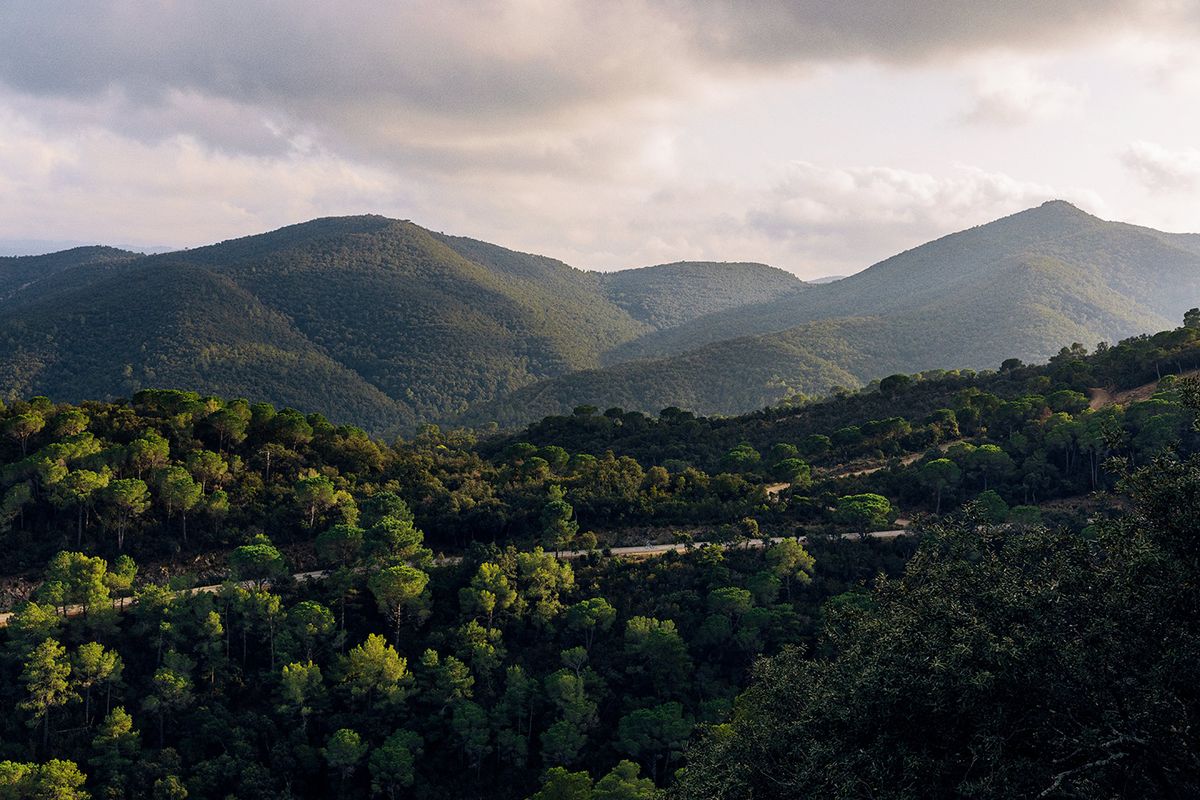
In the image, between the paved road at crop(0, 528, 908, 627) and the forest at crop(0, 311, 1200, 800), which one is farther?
the paved road at crop(0, 528, 908, 627)

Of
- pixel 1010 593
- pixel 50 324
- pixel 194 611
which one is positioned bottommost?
pixel 194 611

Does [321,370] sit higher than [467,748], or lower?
higher

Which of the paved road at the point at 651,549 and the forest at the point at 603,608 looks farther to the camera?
the paved road at the point at 651,549

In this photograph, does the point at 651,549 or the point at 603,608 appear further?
the point at 651,549

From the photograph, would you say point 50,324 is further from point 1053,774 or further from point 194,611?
point 1053,774

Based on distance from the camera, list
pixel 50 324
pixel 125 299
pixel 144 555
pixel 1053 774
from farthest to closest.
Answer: pixel 125 299 → pixel 50 324 → pixel 144 555 → pixel 1053 774

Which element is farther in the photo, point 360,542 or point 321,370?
point 321,370

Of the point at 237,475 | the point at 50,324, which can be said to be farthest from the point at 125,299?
the point at 237,475

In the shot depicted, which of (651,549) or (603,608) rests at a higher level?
(651,549)
